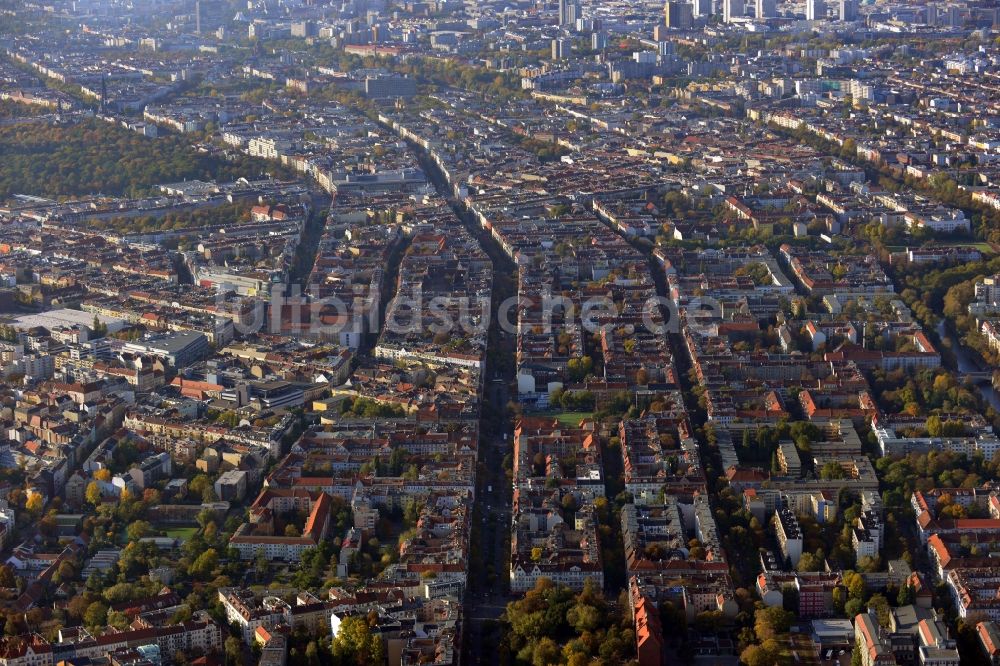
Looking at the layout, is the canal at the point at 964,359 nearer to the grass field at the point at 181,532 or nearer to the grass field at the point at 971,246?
the grass field at the point at 971,246

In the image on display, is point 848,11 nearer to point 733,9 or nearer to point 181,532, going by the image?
point 733,9

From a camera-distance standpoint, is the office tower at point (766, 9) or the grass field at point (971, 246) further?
the office tower at point (766, 9)

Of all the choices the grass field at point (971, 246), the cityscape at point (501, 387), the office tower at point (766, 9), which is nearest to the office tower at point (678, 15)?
the office tower at point (766, 9)

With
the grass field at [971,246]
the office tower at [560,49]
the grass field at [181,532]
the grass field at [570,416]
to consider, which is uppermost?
the office tower at [560,49]

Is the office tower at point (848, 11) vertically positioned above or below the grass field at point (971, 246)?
above

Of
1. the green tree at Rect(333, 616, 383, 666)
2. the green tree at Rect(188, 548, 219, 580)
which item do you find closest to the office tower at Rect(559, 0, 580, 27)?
the green tree at Rect(188, 548, 219, 580)

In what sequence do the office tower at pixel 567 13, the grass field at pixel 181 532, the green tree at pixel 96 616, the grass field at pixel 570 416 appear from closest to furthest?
the green tree at pixel 96 616, the grass field at pixel 181 532, the grass field at pixel 570 416, the office tower at pixel 567 13

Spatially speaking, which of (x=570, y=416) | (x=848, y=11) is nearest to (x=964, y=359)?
(x=570, y=416)

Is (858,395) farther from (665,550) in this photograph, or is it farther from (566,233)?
(566,233)
